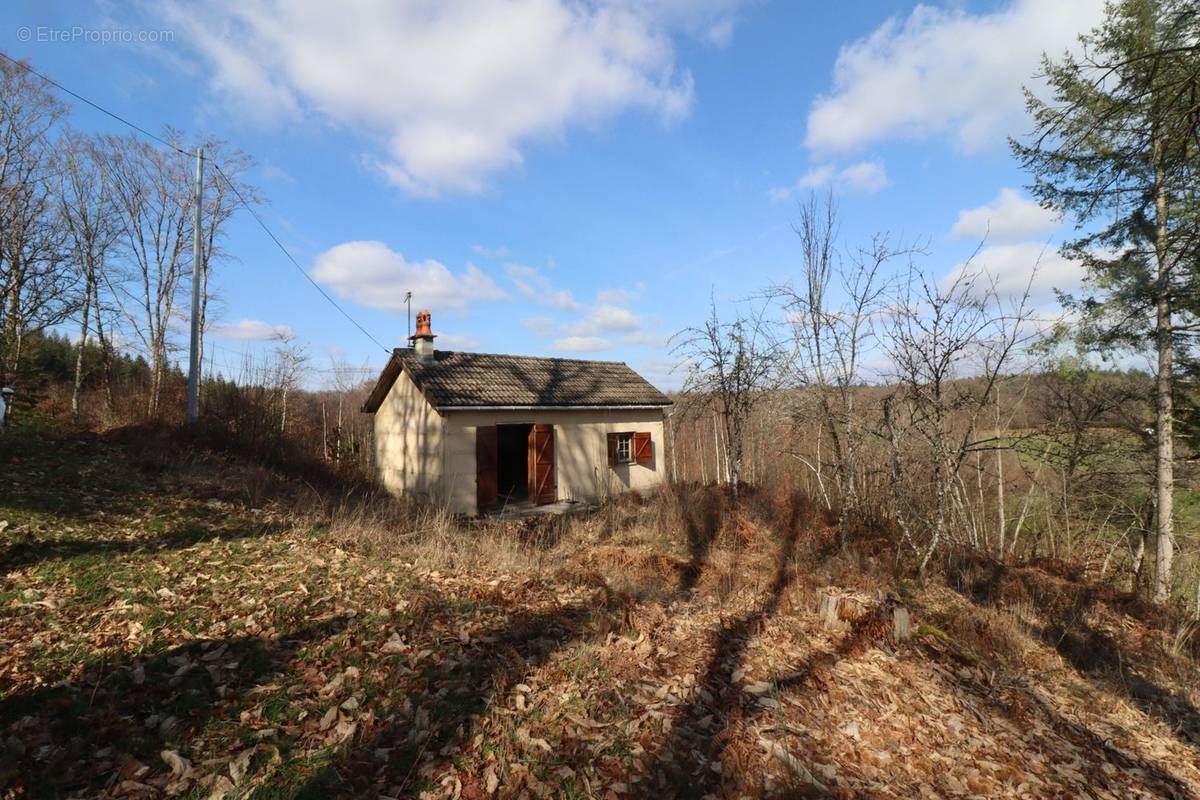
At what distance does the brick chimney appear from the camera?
49.7 feet

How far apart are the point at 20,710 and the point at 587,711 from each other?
3.80 meters

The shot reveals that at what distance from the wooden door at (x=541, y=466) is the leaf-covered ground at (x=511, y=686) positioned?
7503 millimetres

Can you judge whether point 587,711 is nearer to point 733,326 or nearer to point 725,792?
point 725,792

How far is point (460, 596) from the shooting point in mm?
6188

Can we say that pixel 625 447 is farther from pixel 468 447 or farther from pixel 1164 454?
pixel 1164 454

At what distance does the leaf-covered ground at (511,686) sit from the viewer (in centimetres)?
351

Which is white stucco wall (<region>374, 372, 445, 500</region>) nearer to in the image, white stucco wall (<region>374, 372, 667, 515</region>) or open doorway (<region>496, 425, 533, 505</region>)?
white stucco wall (<region>374, 372, 667, 515</region>)

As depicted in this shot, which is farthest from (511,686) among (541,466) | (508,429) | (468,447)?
(508,429)

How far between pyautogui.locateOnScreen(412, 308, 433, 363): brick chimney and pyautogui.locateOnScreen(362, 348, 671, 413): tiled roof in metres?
0.18

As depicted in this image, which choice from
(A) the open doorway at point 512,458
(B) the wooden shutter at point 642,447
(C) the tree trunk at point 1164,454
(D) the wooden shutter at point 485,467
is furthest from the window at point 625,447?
(C) the tree trunk at point 1164,454

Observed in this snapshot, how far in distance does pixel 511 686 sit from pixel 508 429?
1441cm

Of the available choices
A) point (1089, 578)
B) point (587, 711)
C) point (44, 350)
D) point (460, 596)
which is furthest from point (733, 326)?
point (44, 350)

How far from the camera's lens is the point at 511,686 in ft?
14.5

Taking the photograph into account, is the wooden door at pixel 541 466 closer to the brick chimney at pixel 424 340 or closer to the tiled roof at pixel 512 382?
the tiled roof at pixel 512 382
